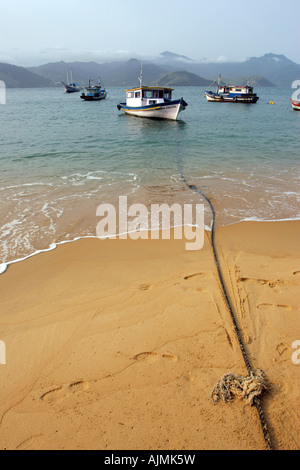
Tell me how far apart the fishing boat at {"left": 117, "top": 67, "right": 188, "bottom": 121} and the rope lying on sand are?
2957cm

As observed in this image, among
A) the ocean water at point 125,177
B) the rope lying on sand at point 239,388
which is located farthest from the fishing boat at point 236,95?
the rope lying on sand at point 239,388

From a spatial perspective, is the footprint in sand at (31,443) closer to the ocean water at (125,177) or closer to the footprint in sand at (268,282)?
the footprint in sand at (268,282)

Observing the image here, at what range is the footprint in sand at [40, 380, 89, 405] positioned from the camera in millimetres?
2928

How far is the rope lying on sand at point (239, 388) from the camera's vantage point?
2.84m

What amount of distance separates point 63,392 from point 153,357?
109 centimetres

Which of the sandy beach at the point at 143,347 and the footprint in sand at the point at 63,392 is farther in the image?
the footprint in sand at the point at 63,392

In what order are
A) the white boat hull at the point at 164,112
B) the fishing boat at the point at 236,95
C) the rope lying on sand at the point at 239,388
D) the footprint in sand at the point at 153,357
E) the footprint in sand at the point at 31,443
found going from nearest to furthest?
the footprint in sand at the point at 31,443
the rope lying on sand at the point at 239,388
the footprint in sand at the point at 153,357
the white boat hull at the point at 164,112
the fishing boat at the point at 236,95

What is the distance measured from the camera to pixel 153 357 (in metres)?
3.37

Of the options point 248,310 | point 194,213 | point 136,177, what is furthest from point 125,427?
point 136,177

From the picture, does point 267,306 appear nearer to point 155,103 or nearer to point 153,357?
point 153,357

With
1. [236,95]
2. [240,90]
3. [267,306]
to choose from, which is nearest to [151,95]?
[267,306]

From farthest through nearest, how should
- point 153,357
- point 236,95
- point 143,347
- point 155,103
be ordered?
point 236,95, point 155,103, point 143,347, point 153,357

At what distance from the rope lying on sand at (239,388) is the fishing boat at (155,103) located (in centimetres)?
2957
